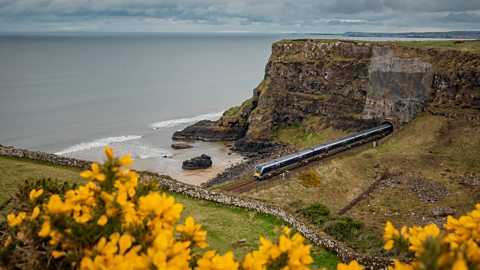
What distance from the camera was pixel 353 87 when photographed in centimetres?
6569

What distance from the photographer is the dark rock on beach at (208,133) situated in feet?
257

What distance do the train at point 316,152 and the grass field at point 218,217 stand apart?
17.4m

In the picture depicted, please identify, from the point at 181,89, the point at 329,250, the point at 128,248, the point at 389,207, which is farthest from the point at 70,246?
the point at 181,89

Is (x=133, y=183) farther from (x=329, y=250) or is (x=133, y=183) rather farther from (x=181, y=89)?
(x=181, y=89)

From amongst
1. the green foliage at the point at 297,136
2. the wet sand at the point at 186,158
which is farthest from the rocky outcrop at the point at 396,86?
the wet sand at the point at 186,158

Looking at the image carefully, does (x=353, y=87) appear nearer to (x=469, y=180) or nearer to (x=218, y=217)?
(x=469, y=180)

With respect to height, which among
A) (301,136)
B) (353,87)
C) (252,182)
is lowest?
(301,136)

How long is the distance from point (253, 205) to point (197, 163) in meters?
36.2

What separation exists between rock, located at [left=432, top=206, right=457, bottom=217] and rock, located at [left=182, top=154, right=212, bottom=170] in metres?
32.4

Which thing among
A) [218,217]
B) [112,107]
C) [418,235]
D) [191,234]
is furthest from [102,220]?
[112,107]

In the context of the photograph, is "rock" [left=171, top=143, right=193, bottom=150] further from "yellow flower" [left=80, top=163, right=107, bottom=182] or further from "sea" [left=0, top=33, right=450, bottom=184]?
"yellow flower" [left=80, top=163, right=107, bottom=182]

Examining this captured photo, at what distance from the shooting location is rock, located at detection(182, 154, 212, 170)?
6183 cm

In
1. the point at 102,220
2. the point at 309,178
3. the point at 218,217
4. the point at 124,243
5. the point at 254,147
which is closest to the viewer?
the point at 124,243

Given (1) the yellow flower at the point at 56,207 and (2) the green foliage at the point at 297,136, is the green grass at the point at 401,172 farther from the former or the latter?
(1) the yellow flower at the point at 56,207
